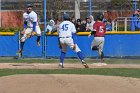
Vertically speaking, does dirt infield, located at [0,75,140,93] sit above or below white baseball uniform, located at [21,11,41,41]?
below

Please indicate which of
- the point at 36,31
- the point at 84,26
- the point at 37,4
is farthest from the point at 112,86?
the point at 37,4

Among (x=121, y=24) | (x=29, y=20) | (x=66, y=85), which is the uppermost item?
(x=29, y=20)

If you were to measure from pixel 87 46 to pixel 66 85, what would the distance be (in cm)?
1199

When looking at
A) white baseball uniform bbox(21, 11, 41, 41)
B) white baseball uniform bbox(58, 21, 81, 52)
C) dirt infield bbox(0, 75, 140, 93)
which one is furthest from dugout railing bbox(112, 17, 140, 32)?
dirt infield bbox(0, 75, 140, 93)

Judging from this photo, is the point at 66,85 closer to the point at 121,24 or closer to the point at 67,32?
the point at 67,32

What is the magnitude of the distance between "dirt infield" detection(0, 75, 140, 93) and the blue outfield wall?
1073 centimetres

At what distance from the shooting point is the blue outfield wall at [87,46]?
Result: 21891 millimetres

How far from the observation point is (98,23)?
17719mm

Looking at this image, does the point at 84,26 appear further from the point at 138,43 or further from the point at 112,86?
the point at 112,86

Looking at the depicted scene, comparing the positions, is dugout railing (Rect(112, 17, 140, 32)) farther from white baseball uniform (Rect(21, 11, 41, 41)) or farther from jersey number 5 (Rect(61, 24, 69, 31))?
jersey number 5 (Rect(61, 24, 69, 31))

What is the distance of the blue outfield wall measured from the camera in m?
21.9

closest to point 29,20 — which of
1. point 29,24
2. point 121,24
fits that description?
point 29,24

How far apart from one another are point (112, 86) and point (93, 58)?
11646 millimetres

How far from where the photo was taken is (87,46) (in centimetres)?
2189
